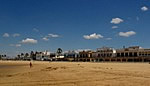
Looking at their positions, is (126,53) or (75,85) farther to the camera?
(126,53)

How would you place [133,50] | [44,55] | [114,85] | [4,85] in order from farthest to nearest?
[44,55]
[133,50]
[4,85]
[114,85]

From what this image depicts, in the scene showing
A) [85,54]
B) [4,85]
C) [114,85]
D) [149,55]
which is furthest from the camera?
[85,54]

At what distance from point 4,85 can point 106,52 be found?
11065 cm

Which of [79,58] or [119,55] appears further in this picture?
[79,58]

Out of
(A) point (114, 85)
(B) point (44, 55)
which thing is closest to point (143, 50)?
(A) point (114, 85)

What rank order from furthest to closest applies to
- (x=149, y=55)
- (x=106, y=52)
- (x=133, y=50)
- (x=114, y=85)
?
1. (x=106, y=52)
2. (x=133, y=50)
3. (x=149, y=55)
4. (x=114, y=85)

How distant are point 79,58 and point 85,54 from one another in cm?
473

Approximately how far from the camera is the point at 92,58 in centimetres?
12600

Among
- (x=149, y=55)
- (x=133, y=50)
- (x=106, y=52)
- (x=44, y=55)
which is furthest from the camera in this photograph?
(x=44, y=55)

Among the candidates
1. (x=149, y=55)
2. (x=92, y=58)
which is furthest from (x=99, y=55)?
(x=149, y=55)

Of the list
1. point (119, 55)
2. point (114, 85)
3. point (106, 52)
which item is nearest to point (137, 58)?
Result: point (119, 55)

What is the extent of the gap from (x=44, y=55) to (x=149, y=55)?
11707 centimetres

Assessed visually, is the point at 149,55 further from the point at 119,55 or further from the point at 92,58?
the point at 92,58

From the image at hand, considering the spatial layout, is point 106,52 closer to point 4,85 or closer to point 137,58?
point 137,58
